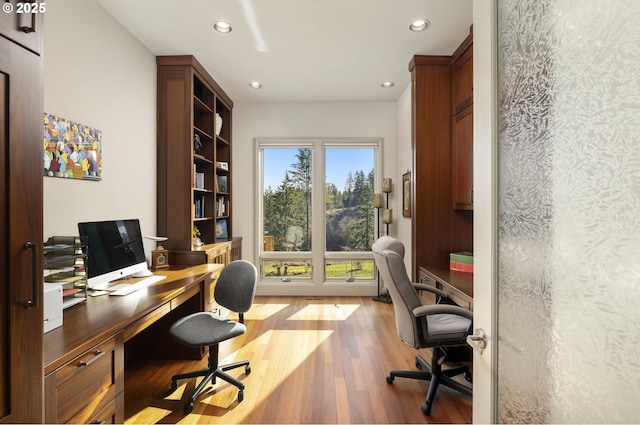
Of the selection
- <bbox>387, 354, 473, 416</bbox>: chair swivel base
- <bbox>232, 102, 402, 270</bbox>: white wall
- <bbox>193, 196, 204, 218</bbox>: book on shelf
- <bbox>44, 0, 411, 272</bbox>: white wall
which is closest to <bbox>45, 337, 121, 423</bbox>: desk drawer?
<bbox>44, 0, 411, 272</bbox>: white wall

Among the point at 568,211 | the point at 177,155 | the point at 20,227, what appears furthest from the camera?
the point at 177,155

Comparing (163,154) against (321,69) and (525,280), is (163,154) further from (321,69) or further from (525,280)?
(525,280)

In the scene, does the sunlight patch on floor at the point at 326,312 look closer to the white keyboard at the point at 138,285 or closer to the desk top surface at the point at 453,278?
the desk top surface at the point at 453,278

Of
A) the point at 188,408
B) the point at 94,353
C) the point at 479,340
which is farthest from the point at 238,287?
the point at 479,340

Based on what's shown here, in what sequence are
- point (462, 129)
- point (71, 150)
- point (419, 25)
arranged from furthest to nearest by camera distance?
point (462, 129)
point (419, 25)
point (71, 150)

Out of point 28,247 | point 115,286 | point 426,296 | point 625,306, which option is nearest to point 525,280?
point 625,306

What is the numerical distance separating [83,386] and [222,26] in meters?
2.70

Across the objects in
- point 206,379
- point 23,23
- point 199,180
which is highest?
point 23,23

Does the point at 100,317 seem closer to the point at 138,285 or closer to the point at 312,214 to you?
the point at 138,285

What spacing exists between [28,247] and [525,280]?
→ 58.0 inches

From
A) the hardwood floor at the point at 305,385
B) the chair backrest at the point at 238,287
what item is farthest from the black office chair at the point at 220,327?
the hardwood floor at the point at 305,385

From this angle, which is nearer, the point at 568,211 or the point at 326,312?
the point at 568,211

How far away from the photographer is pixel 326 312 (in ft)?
13.0

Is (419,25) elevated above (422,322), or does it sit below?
above
